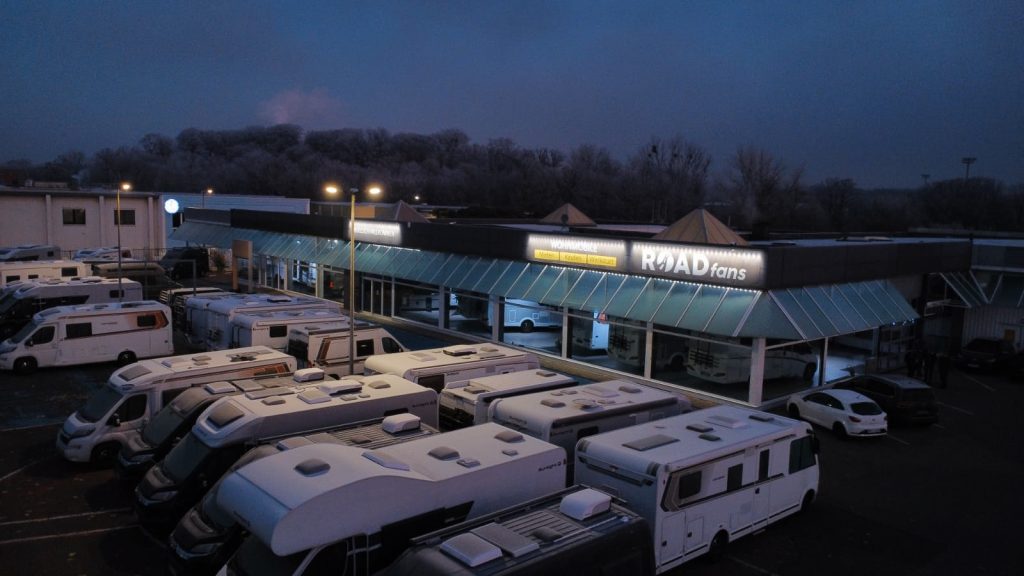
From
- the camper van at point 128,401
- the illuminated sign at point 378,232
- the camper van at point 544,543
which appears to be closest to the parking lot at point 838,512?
the camper van at point 128,401

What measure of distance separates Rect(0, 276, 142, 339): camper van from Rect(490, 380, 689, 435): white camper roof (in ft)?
73.1

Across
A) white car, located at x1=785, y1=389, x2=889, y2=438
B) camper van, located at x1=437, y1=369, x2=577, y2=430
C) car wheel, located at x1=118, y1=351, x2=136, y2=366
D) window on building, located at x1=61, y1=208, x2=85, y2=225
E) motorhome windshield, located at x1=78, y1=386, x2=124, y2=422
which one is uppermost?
window on building, located at x1=61, y1=208, x2=85, y2=225

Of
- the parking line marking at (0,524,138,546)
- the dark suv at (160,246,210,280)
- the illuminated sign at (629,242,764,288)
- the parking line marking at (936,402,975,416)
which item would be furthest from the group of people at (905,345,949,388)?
the dark suv at (160,246,210,280)

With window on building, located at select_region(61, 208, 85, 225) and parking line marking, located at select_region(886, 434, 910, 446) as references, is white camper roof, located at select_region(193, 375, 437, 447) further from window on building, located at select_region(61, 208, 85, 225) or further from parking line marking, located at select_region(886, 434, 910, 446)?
window on building, located at select_region(61, 208, 85, 225)

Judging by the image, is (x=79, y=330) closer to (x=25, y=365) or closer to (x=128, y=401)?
(x=25, y=365)

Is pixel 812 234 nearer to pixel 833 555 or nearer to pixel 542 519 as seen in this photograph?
pixel 833 555

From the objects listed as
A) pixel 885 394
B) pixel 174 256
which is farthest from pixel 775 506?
pixel 174 256

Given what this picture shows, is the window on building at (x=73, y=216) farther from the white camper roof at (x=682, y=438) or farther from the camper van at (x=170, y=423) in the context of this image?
the white camper roof at (x=682, y=438)

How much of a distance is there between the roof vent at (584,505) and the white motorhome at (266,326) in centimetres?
1431

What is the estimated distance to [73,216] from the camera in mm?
50250

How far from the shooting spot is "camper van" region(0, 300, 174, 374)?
22.7 m

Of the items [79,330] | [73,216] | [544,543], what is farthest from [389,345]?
[73,216]

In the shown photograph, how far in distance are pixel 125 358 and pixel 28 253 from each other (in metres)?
23.6

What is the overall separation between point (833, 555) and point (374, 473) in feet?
26.1
